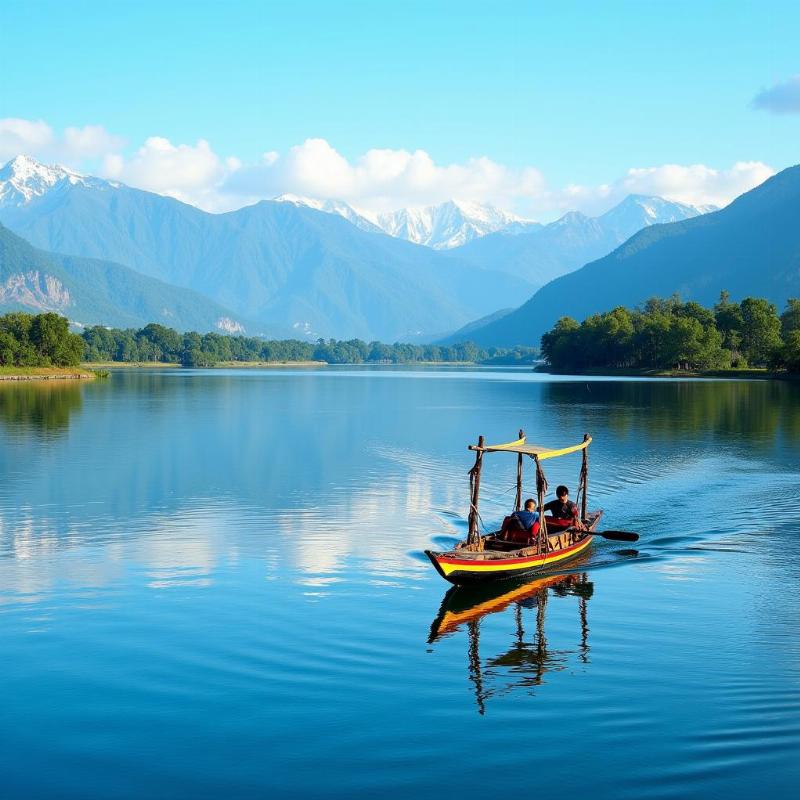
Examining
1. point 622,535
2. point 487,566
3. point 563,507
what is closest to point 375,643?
point 487,566

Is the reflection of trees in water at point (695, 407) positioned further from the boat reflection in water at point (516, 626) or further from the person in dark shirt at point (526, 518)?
the boat reflection in water at point (516, 626)

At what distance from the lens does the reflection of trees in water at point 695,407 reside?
84188mm

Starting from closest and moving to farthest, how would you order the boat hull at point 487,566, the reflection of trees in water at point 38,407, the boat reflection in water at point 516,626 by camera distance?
1. the boat reflection in water at point 516,626
2. the boat hull at point 487,566
3. the reflection of trees in water at point 38,407

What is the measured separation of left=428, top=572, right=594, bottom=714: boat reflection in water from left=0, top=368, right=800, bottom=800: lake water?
110mm

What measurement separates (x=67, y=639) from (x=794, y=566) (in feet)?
81.4

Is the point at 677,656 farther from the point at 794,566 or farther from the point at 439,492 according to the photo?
the point at 439,492

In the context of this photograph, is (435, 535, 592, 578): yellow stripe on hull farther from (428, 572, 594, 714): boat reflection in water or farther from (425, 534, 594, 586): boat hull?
(428, 572, 594, 714): boat reflection in water

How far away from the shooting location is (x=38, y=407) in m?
109

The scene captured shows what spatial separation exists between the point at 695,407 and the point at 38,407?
78419mm

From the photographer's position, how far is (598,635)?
25609 mm

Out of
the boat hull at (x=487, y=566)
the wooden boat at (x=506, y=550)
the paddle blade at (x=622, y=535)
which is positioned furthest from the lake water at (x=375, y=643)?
the wooden boat at (x=506, y=550)

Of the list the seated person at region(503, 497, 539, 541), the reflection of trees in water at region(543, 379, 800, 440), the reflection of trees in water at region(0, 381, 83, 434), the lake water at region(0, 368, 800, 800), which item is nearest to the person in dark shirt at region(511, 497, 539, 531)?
the seated person at region(503, 497, 539, 541)

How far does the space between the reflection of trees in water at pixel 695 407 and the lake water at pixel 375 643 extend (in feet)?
89.1

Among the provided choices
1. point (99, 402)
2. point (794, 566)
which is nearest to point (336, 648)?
point (794, 566)
